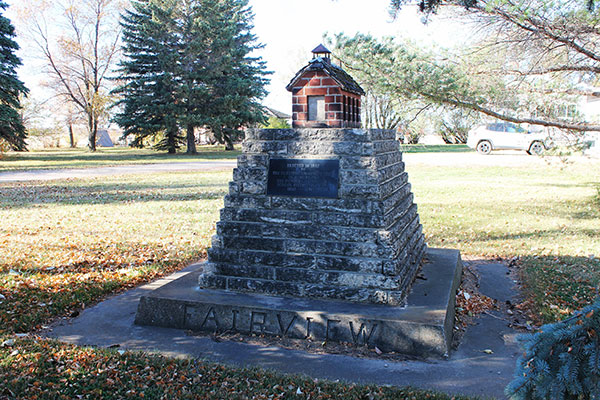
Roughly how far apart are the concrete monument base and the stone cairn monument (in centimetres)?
1

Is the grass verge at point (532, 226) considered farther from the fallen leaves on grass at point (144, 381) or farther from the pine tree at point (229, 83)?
the pine tree at point (229, 83)

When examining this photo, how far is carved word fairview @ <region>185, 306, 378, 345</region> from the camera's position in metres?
4.91

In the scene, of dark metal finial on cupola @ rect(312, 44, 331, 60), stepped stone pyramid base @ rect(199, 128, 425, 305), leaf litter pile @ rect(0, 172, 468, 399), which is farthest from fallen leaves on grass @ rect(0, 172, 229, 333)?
dark metal finial on cupola @ rect(312, 44, 331, 60)

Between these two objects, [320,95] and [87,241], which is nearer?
[320,95]

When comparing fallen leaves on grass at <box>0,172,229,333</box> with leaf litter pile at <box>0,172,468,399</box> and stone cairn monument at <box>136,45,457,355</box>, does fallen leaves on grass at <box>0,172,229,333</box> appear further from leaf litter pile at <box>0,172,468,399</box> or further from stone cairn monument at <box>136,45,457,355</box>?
stone cairn monument at <box>136,45,457,355</box>

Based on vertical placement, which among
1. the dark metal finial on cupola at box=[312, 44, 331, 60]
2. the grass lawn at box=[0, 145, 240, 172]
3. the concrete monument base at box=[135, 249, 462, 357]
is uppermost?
the dark metal finial on cupola at box=[312, 44, 331, 60]

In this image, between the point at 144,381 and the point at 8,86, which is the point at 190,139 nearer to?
the point at 8,86

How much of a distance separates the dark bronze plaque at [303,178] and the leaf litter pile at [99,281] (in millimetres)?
2094

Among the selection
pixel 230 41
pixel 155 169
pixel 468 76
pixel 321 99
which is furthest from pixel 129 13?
pixel 321 99

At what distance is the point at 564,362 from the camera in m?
2.45

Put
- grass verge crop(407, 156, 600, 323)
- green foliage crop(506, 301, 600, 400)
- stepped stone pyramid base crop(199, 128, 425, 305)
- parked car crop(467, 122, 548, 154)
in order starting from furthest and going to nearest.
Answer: parked car crop(467, 122, 548, 154) → grass verge crop(407, 156, 600, 323) → stepped stone pyramid base crop(199, 128, 425, 305) → green foliage crop(506, 301, 600, 400)

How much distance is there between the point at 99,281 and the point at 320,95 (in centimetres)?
382

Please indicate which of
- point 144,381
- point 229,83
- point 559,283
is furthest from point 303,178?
point 229,83

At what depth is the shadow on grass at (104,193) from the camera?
46.1ft
